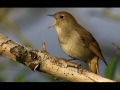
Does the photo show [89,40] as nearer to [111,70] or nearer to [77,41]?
[77,41]

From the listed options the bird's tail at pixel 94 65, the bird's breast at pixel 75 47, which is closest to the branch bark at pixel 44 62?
the bird's breast at pixel 75 47

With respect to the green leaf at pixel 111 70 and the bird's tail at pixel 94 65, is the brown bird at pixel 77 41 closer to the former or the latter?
the bird's tail at pixel 94 65

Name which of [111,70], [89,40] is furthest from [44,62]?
[89,40]

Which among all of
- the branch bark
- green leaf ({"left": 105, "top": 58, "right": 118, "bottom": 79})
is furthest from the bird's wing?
green leaf ({"left": 105, "top": 58, "right": 118, "bottom": 79})

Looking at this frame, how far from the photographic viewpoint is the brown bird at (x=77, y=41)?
4.38 meters

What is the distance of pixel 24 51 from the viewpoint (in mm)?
3488

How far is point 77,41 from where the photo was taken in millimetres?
4492

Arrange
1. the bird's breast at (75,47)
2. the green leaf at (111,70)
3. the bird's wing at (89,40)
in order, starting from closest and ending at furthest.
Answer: the green leaf at (111,70) < the bird's breast at (75,47) < the bird's wing at (89,40)

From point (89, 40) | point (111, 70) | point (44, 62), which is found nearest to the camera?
point (111, 70)

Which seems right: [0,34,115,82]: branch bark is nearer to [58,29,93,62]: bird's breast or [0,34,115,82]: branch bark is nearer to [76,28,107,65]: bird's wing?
[58,29,93,62]: bird's breast

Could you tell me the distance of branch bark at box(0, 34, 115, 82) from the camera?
138 inches

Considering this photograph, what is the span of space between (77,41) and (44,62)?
981 mm

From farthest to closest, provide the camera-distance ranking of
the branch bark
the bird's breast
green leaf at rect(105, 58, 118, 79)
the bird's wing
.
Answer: the bird's wing, the bird's breast, the branch bark, green leaf at rect(105, 58, 118, 79)
